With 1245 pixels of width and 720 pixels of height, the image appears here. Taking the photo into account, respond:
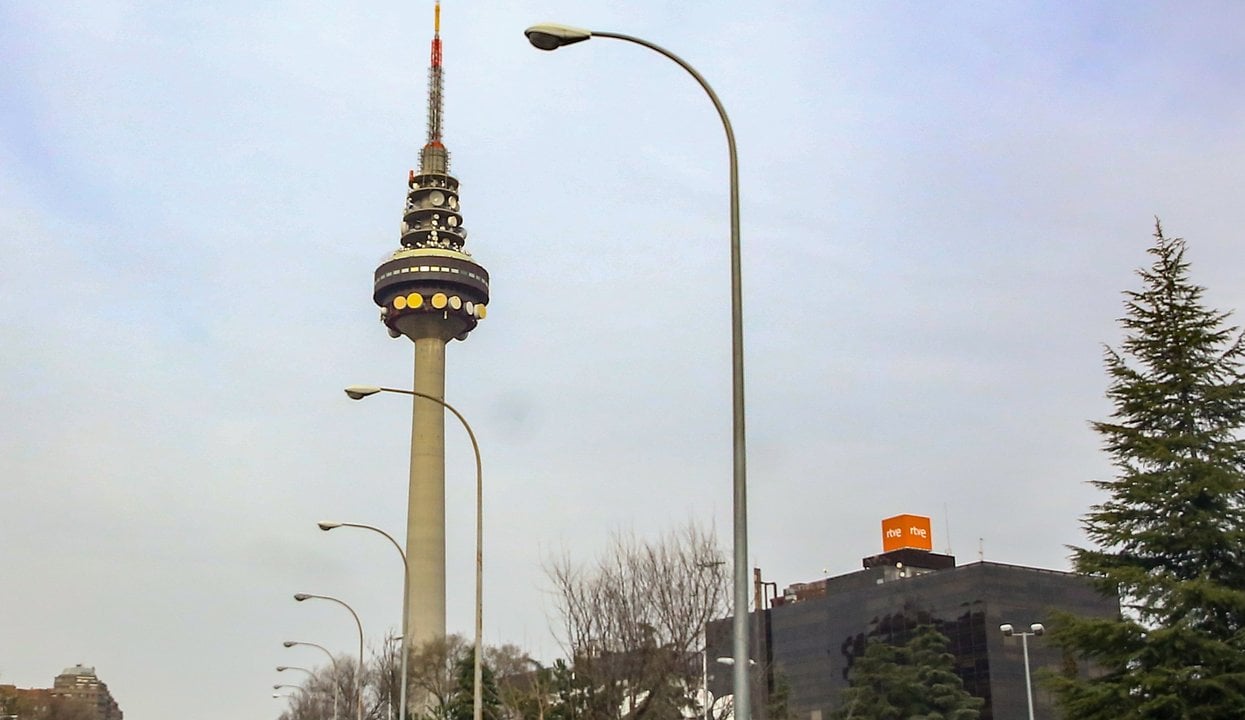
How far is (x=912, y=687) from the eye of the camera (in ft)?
248

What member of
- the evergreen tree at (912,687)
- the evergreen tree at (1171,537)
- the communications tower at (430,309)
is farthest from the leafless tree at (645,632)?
the communications tower at (430,309)

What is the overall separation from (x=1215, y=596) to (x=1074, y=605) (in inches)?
3372

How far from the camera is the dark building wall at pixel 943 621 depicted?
354 ft

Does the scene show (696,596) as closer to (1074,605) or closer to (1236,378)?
(1236,378)

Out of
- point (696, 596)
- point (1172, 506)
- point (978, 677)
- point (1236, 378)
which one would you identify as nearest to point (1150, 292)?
point (1236, 378)

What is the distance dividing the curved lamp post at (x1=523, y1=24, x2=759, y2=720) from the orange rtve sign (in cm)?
11129

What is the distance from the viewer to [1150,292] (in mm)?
35938

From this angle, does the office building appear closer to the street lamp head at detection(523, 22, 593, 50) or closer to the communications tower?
the communications tower

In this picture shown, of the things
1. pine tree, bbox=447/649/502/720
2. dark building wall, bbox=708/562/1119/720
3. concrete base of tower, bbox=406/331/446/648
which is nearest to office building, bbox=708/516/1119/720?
dark building wall, bbox=708/562/1119/720

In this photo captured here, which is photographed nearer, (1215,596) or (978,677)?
(1215,596)

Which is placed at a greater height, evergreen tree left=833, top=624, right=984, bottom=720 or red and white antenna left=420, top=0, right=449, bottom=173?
red and white antenna left=420, top=0, right=449, bottom=173

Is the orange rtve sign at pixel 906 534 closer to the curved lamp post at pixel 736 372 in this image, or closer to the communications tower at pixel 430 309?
the communications tower at pixel 430 309

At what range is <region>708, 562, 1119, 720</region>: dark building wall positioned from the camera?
107875 millimetres

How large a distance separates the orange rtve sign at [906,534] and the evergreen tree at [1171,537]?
9058 cm
